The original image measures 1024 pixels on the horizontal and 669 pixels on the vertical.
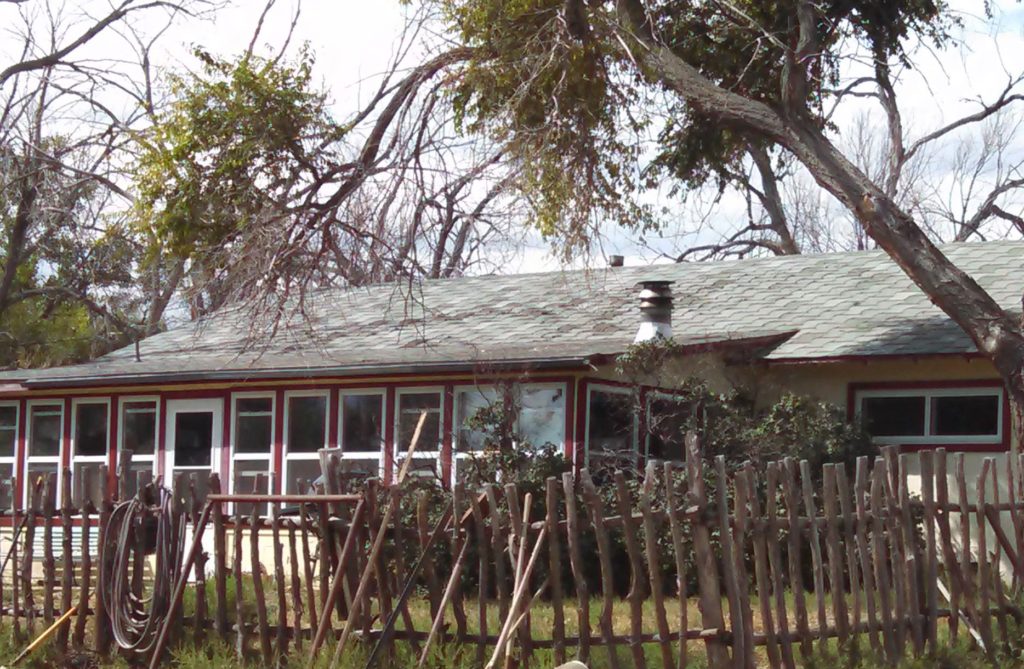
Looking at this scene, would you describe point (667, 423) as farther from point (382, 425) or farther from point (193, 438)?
point (193, 438)

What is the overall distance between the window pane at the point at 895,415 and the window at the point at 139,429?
948 centimetres

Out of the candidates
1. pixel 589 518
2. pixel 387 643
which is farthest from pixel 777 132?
pixel 387 643

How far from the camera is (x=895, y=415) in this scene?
628 inches

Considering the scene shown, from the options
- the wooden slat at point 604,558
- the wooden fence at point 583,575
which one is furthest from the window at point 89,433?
the wooden slat at point 604,558

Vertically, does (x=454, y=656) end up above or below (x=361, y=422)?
below

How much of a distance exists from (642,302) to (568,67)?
290cm

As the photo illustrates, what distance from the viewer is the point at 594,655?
348 inches


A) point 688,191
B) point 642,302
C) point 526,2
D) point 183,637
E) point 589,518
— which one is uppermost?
point 526,2

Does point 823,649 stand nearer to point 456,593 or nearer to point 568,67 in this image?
point 456,593

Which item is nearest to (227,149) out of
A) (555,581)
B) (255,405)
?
(255,405)

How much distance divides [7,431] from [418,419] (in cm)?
731

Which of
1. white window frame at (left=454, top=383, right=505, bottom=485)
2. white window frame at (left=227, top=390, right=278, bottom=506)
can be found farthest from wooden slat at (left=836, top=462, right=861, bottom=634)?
white window frame at (left=227, top=390, right=278, bottom=506)

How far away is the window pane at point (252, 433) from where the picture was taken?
1688cm

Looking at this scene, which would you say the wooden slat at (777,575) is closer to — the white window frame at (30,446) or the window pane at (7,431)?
the white window frame at (30,446)
